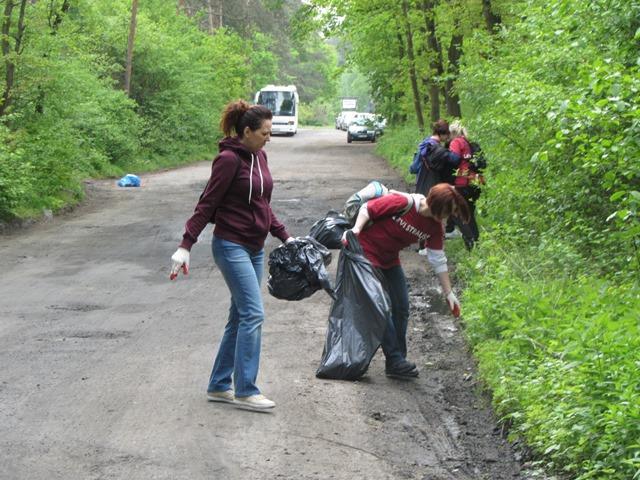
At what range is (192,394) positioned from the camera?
7.14 metres

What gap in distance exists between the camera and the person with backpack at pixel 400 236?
7.35m

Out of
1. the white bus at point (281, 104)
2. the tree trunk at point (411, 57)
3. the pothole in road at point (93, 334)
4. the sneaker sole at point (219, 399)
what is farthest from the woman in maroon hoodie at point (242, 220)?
the white bus at point (281, 104)

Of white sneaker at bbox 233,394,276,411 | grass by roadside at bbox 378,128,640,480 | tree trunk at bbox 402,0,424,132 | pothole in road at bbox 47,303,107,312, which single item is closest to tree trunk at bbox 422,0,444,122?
tree trunk at bbox 402,0,424,132

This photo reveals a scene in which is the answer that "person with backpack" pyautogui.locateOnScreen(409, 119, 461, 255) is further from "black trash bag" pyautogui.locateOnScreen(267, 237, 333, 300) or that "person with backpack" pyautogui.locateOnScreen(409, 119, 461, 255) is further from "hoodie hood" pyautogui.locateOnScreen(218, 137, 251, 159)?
"hoodie hood" pyautogui.locateOnScreen(218, 137, 251, 159)

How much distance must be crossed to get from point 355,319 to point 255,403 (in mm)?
1317

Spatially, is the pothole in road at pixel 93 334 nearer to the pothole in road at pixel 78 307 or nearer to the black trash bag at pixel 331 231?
the pothole in road at pixel 78 307

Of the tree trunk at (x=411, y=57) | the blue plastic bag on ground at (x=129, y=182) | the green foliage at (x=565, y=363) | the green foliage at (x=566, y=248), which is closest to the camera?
the green foliage at (x=565, y=363)

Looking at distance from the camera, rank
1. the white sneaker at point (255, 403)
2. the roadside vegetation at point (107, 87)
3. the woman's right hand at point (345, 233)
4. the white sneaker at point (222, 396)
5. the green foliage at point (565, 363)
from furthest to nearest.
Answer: the roadside vegetation at point (107, 87)
the woman's right hand at point (345, 233)
the white sneaker at point (222, 396)
the white sneaker at point (255, 403)
the green foliage at point (565, 363)

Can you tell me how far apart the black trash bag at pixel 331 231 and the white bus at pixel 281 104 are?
5365cm

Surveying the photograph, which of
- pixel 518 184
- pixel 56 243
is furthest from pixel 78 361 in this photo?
pixel 56 243

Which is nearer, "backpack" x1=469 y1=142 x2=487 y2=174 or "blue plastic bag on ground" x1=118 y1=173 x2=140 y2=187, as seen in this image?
"backpack" x1=469 y1=142 x2=487 y2=174

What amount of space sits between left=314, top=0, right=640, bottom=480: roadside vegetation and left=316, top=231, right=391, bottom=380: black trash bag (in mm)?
913

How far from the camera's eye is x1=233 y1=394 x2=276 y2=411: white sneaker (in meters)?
6.76

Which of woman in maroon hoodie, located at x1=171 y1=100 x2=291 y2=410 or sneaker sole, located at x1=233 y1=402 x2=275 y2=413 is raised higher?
woman in maroon hoodie, located at x1=171 y1=100 x2=291 y2=410
